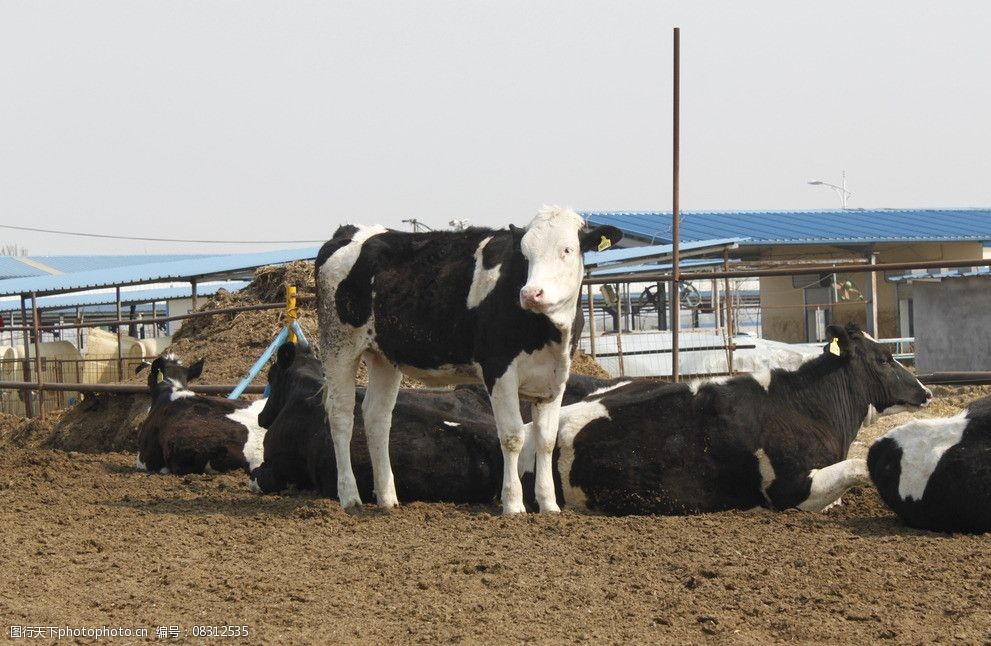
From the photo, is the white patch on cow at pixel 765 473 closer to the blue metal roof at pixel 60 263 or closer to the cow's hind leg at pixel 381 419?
the cow's hind leg at pixel 381 419

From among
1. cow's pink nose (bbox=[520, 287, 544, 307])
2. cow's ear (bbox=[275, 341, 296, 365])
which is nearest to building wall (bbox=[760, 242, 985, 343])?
cow's ear (bbox=[275, 341, 296, 365])

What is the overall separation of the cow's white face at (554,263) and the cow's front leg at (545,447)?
0.57m

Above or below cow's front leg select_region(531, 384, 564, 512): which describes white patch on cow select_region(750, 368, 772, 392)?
above

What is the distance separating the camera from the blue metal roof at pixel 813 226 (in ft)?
110

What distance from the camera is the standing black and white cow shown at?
24.5ft

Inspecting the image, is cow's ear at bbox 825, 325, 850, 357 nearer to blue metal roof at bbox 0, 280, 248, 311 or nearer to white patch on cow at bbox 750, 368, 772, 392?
white patch on cow at bbox 750, 368, 772, 392

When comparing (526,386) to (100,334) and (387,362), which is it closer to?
(387,362)

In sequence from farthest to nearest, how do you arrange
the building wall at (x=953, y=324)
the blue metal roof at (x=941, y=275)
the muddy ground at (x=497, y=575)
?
the building wall at (x=953, y=324), the blue metal roof at (x=941, y=275), the muddy ground at (x=497, y=575)

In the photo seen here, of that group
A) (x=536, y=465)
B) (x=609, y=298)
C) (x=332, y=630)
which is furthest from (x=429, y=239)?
(x=609, y=298)

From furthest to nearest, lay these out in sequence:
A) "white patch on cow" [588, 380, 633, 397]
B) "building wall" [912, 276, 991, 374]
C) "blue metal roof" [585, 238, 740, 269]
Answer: "blue metal roof" [585, 238, 740, 269] → "building wall" [912, 276, 991, 374] → "white patch on cow" [588, 380, 633, 397]

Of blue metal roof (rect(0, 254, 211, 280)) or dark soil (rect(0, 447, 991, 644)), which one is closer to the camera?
dark soil (rect(0, 447, 991, 644))

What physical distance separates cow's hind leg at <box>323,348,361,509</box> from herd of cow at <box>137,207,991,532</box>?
14mm

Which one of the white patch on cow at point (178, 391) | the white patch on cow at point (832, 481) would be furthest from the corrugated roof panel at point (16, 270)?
the white patch on cow at point (832, 481)

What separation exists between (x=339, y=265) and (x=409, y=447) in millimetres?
1379
